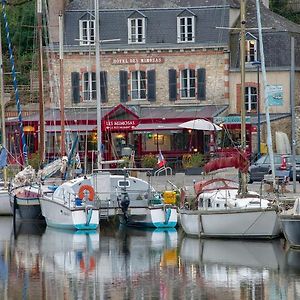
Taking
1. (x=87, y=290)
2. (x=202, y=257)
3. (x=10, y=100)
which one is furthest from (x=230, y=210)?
(x=10, y=100)

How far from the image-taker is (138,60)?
77562 millimetres

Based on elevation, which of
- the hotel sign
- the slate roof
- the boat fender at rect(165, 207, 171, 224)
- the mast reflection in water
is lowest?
the mast reflection in water

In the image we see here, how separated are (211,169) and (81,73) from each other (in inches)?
1056

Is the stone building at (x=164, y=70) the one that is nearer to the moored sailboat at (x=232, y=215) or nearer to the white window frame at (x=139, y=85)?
the white window frame at (x=139, y=85)

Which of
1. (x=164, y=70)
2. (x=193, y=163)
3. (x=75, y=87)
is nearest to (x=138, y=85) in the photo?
(x=164, y=70)

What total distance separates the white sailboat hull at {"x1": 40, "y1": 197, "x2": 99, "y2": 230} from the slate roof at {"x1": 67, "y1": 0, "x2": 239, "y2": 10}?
25884mm

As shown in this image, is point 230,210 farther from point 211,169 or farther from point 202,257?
point 211,169

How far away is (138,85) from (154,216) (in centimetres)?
2685

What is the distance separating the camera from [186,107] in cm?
7706

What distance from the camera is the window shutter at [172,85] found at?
77.2 meters

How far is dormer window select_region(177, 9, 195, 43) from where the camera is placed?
3022 inches

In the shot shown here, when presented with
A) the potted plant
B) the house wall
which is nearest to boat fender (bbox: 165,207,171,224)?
the potted plant

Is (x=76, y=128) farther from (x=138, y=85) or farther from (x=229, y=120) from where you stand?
(x=229, y=120)

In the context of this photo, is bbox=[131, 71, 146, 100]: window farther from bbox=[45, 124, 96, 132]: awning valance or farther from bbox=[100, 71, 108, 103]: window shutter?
bbox=[45, 124, 96, 132]: awning valance
